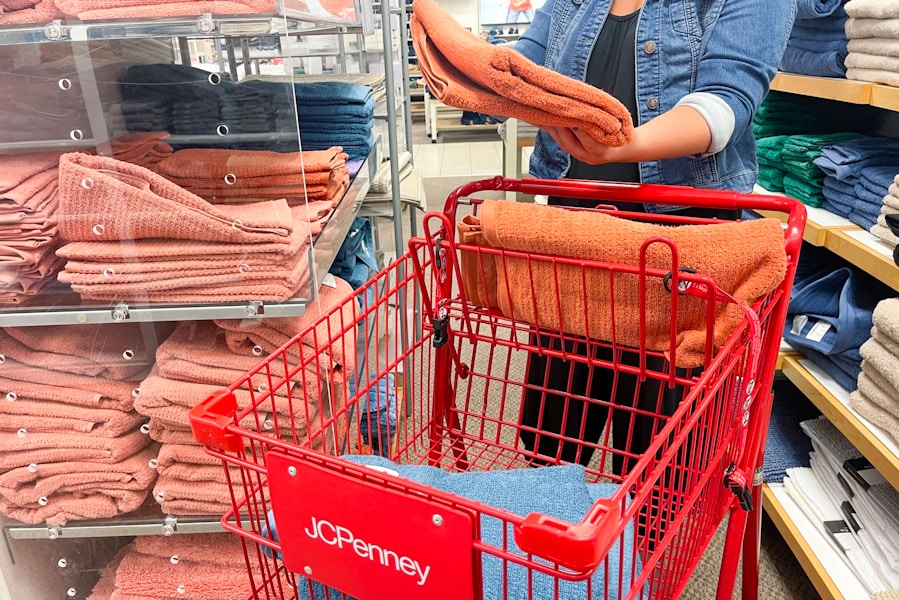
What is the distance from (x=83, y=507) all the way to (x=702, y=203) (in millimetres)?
1127

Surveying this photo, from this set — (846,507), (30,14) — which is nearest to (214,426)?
(30,14)

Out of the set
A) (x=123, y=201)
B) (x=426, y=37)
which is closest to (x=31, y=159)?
(x=123, y=201)

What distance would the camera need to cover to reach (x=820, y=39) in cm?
155

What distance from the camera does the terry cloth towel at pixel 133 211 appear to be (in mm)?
966

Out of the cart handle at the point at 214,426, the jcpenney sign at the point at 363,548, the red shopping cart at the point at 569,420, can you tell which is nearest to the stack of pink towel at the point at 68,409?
the red shopping cart at the point at 569,420

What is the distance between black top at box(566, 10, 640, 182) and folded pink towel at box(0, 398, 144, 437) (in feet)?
3.00

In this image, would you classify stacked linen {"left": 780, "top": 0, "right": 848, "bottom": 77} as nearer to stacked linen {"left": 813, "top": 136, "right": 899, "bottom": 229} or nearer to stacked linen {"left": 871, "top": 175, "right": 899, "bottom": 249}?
stacked linen {"left": 813, "top": 136, "right": 899, "bottom": 229}

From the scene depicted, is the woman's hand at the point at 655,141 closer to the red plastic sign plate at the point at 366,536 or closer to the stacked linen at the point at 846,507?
the red plastic sign plate at the point at 366,536

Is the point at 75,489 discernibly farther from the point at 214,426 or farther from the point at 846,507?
the point at 846,507

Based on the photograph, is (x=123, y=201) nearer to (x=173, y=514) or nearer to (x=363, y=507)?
(x=173, y=514)

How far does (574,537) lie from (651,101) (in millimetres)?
790

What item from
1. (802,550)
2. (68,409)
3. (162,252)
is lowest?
(802,550)

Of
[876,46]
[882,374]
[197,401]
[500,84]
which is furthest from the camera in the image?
[876,46]

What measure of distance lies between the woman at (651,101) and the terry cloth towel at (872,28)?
487 mm
